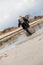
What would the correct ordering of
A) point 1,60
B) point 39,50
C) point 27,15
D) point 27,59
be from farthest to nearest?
point 27,15 → point 1,60 → point 39,50 → point 27,59

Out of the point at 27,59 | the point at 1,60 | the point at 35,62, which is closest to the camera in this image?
the point at 35,62

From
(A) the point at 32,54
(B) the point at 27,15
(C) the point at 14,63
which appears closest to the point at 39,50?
(A) the point at 32,54

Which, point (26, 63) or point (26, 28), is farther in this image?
point (26, 28)

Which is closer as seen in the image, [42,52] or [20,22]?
[42,52]

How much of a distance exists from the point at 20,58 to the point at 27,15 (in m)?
9.79

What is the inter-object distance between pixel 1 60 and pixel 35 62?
236 cm

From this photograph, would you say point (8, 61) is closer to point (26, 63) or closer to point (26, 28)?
point (26, 63)

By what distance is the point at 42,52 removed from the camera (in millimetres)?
8977

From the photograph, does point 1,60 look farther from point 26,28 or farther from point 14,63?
point 26,28

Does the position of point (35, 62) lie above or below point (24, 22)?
above

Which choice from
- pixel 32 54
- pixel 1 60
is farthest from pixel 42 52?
pixel 1 60

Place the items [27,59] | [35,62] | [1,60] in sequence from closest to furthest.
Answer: [35,62]
[27,59]
[1,60]

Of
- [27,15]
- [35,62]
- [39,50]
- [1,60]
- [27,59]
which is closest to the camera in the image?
[35,62]

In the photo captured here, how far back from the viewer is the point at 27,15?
1898 cm
